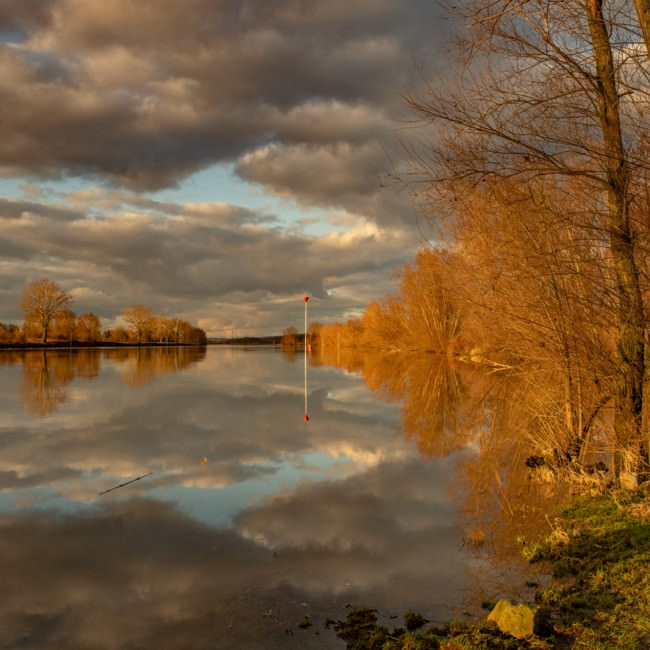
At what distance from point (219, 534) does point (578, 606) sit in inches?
148

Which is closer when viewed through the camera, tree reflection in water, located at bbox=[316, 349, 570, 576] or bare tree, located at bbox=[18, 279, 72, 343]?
tree reflection in water, located at bbox=[316, 349, 570, 576]

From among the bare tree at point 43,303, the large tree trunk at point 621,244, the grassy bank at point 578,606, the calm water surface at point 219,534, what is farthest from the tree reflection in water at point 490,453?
the bare tree at point 43,303

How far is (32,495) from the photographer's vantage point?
809 cm

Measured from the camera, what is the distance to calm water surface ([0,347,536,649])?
4562 mm

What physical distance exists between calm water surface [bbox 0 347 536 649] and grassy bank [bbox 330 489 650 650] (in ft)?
1.13

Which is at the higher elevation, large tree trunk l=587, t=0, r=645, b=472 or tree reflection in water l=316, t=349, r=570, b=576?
large tree trunk l=587, t=0, r=645, b=472

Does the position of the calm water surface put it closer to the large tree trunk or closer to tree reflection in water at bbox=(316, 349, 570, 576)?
tree reflection in water at bbox=(316, 349, 570, 576)

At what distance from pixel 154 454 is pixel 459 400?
426 inches

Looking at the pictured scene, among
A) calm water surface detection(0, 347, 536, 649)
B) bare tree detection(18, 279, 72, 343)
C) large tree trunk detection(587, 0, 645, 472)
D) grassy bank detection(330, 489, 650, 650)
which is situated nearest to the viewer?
grassy bank detection(330, 489, 650, 650)

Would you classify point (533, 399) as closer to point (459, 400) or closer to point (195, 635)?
point (195, 635)

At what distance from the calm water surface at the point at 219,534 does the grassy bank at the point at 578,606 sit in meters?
0.35

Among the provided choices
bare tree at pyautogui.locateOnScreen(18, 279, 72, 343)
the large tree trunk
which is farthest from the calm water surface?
bare tree at pyautogui.locateOnScreen(18, 279, 72, 343)

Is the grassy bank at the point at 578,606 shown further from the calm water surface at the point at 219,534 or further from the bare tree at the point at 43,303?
the bare tree at the point at 43,303

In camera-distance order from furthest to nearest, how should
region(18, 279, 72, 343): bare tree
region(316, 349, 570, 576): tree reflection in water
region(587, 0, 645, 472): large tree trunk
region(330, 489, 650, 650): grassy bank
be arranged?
region(18, 279, 72, 343): bare tree
region(587, 0, 645, 472): large tree trunk
region(316, 349, 570, 576): tree reflection in water
region(330, 489, 650, 650): grassy bank
